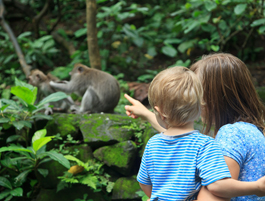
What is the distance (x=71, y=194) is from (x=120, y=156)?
0.84 m

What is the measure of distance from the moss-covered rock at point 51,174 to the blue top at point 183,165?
248 cm

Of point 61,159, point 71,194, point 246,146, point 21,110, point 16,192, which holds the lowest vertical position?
point 71,194

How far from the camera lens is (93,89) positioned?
17.4ft

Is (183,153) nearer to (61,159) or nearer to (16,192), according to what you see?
(61,159)

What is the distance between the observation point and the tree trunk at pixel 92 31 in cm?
550

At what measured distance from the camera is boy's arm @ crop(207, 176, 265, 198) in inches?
52.1

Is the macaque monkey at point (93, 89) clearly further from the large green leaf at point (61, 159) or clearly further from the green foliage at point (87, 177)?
the large green leaf at point (61, 159)

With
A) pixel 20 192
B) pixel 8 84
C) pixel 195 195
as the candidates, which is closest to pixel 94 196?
pixel 20 192

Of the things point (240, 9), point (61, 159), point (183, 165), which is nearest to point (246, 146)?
point (183, 165)

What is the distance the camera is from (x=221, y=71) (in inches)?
67.9

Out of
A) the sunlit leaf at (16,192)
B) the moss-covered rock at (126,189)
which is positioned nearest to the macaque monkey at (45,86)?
the sunlit leaf at (16,192)

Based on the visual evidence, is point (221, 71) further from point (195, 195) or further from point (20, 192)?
point (20, 192)

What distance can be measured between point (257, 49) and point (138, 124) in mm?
5524

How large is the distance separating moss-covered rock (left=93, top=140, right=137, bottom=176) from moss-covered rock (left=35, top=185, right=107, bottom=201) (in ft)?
1.43
